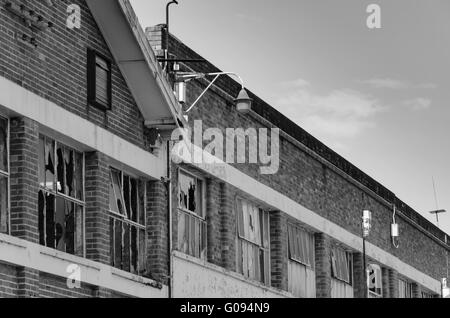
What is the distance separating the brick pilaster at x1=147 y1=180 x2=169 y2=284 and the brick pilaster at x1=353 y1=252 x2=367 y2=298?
1196cm

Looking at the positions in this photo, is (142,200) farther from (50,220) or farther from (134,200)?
(50,220)

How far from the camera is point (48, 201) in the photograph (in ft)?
68.0

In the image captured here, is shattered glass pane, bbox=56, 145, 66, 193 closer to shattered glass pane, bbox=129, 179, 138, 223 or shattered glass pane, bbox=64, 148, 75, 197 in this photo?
shattered glass pane, bbox=64, 148, 75, 197

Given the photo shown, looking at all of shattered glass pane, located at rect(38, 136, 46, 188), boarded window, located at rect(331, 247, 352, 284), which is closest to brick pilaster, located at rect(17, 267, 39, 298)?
shattered glass pane, located at rect(38, 136, 46, 188)

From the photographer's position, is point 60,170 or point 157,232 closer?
point 60,170

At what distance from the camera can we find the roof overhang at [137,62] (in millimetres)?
22156

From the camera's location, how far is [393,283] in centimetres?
3775

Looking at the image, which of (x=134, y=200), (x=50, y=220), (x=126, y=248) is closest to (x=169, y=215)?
(x=134, y=200)

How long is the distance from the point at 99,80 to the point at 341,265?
45.8 ft

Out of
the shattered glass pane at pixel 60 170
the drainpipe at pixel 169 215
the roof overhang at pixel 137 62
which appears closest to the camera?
the shattered glass pane at pixel 60 170

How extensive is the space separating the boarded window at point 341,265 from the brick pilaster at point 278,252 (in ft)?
12.7

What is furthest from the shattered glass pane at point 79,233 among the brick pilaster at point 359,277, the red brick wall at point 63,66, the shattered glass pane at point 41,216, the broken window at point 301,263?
the brick pilaster at point 359,277

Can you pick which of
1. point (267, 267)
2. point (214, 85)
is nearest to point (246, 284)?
point (267, 267)

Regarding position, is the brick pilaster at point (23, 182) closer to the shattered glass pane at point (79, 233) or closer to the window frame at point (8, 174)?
the window frame at point (8, 174)
